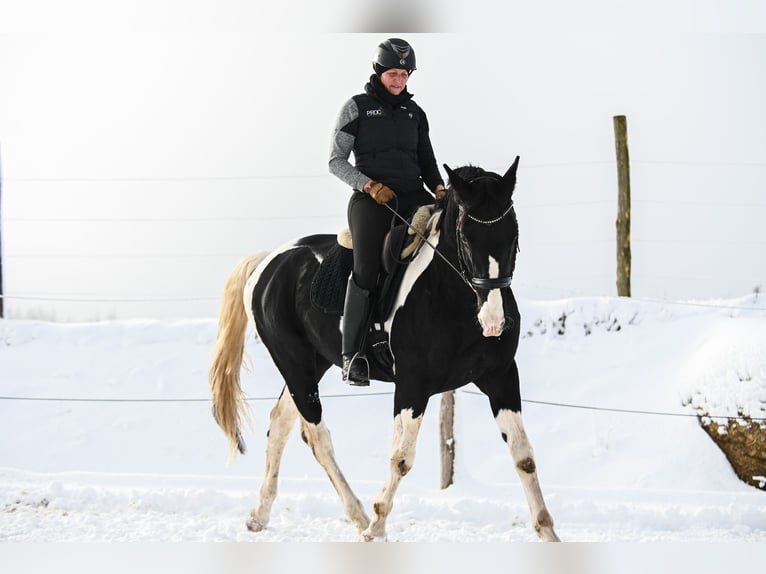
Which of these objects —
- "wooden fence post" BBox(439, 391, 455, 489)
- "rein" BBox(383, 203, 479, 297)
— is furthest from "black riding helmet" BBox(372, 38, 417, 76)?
"wooden fence post" BBox(439, 391, 455, 489)

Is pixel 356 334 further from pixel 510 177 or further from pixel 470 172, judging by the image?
pixel 510 177

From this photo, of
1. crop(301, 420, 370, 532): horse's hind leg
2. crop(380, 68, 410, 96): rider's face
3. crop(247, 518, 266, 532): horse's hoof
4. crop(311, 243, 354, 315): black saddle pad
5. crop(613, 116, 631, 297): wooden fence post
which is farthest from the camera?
crop(613, 116, 631, 297): wooden fence post

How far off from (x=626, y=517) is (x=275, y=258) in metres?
3.20

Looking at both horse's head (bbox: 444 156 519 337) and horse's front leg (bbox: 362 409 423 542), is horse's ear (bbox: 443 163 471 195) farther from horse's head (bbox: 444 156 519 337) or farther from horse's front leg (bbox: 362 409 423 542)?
horse's front leg (bbox: 362 409 423 542)

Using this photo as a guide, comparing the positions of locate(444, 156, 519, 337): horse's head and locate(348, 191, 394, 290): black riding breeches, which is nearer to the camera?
locate(444, 156, 519, 337): horse's head

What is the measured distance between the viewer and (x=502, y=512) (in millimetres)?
6070

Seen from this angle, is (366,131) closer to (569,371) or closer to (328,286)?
(328,286)

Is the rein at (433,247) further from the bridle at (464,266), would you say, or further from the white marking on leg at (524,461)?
the white marking on leg at (524,461)

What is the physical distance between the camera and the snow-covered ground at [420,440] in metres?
5.93

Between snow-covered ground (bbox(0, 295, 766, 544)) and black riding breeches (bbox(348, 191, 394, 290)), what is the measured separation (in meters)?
1.86

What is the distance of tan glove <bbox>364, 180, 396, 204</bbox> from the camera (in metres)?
4.73

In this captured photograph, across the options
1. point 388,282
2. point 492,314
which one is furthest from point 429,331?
point 492,314

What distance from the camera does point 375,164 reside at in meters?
5.03

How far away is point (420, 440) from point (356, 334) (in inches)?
165
